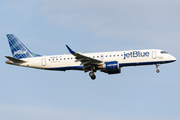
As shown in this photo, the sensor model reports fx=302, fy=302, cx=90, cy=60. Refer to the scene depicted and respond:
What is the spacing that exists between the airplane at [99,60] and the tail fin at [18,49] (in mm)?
1674

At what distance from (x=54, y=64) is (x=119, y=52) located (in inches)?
445

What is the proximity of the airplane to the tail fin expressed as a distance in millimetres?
1674

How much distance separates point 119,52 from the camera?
1984 inches

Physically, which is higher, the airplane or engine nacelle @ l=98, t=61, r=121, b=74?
the airplane

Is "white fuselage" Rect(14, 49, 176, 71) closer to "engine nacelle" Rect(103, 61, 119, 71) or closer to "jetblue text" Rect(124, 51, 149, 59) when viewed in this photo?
"jetblue text" Rect(124, 51, 149, 59)

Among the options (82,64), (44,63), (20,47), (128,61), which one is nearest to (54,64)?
(44,63)

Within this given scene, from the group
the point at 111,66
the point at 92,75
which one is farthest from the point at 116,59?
the point at 92,75

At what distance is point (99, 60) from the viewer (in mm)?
49531

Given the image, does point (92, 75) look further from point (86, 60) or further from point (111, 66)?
point (111, 66)

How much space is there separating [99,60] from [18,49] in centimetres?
1620

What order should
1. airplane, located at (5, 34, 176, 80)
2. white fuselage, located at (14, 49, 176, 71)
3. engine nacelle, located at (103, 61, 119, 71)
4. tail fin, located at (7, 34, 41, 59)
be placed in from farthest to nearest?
tail fin, located at (7, 34, 41, 59) < white fuselage, located at (14, 49, 176, 71) < airplane, located at (5, 34, 176, 80) < engine nacelle, located at (103, 61, 119, 71)

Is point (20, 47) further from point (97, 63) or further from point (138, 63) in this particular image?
point (138, 63)

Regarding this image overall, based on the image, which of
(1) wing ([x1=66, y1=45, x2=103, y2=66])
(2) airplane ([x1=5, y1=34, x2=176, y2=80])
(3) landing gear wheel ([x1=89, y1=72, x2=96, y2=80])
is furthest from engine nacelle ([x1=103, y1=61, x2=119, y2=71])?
(3) landing gear wheel ([x1=89, y1=72, x2=96, y2=80])

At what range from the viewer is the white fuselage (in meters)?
49.8
